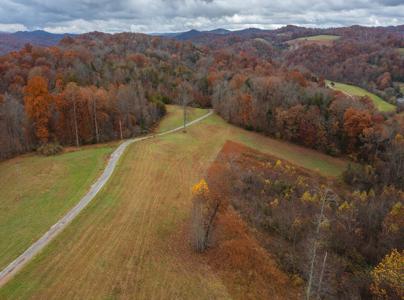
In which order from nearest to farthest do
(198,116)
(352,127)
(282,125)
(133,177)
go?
(133,177), (352,127), (282,125), (198,116)

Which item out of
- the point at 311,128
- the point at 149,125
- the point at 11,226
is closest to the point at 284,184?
the point at 311,128

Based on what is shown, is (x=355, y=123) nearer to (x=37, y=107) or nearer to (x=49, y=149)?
(x=49, y=149)

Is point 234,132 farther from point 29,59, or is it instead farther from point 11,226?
point 29,59

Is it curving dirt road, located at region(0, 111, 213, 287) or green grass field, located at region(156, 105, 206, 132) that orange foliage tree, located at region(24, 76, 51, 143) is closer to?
curving dirt road, located at region(0, 111, 213, 287)

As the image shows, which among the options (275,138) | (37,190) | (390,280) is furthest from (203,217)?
(275,138)

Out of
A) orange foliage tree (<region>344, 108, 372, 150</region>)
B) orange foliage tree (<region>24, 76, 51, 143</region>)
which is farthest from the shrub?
orange foliage tree (<region>344, 108, 372, 150</region>)

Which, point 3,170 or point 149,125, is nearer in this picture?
point 3,170
